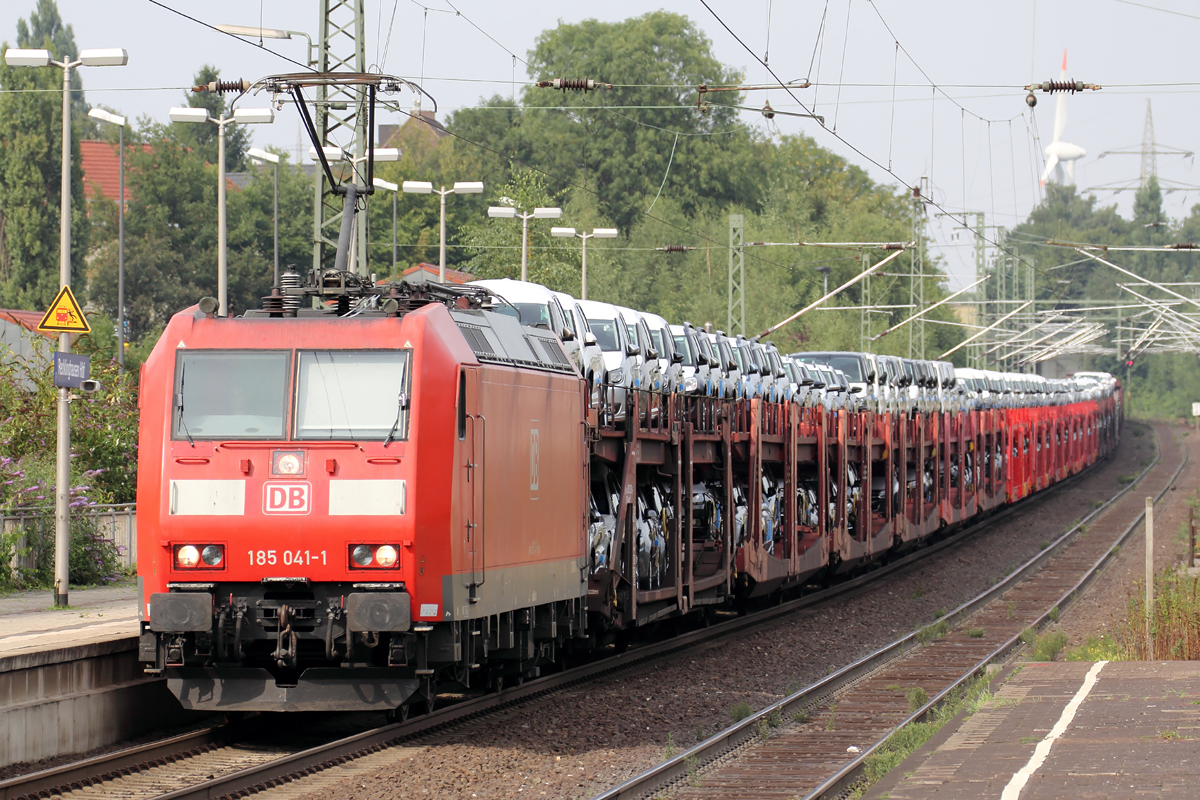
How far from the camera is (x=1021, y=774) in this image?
934cm

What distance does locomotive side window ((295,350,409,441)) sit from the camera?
11156 millimetres

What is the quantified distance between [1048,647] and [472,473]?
29.3 ft

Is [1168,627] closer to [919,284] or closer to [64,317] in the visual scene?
[64,317]

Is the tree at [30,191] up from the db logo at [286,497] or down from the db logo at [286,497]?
up

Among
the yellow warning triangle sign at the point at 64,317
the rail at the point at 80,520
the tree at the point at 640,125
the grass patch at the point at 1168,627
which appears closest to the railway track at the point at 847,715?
the grass patch at the point at 1168,627

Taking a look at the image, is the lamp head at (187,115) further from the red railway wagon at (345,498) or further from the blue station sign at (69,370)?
the red railway wagon at (345,498)

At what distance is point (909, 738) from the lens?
1218 centimetres

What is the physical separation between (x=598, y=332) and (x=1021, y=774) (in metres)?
9.92

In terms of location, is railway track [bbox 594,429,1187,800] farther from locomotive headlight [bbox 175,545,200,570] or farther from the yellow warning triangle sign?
the yellow warning triangle sign

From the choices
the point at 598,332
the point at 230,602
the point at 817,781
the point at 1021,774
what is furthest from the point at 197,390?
the point at 598,332

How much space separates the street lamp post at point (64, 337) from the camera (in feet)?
53.0

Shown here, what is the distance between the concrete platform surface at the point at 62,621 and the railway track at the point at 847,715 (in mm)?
4569

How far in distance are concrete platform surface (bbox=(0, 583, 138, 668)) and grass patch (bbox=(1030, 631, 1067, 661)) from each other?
9.89 metres

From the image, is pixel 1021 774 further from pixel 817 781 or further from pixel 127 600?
pixel 127 600
